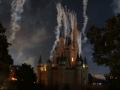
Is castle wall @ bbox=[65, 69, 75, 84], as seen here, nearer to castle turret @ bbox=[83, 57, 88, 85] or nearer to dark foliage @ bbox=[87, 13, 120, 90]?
castle turret @ bbox=[83, 57, 88, 85]

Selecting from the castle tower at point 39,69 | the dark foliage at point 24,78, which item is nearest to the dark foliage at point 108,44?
the dark foliage at point 24,78

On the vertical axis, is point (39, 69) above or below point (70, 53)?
below

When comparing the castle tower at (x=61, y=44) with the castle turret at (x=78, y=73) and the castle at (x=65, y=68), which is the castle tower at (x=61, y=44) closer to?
the castle at (x=65, y=68)

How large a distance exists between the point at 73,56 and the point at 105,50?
79.2 m

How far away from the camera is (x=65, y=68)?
95.2 metres

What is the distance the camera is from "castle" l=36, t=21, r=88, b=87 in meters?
94.1

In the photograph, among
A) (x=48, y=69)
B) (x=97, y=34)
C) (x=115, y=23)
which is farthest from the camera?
(x=48, y=69)

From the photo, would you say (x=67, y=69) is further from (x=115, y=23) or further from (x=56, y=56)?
(x=115, y=23)

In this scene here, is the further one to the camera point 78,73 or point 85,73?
point 85,73

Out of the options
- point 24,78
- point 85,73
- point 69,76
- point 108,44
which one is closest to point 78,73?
point 69,76

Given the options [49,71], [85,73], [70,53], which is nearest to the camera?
[49,71]

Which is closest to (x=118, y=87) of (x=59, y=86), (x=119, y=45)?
(x=119, y=45)

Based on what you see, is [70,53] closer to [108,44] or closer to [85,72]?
[85,72]

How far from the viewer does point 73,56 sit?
106125 mm
